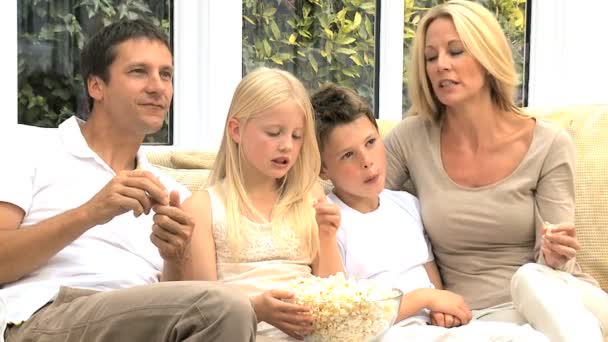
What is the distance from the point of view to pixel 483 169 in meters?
2.36

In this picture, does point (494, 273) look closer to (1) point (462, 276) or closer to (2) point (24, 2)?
(1) point (462, 276)

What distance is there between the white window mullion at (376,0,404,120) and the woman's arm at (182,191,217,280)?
5.45 feet

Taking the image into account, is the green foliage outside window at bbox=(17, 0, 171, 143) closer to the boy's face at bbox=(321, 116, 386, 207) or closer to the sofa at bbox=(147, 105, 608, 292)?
the sofa at bbox=(147, 105, 608, 292)

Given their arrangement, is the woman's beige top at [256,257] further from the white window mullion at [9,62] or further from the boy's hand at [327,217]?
the white window mullion at [9,62]

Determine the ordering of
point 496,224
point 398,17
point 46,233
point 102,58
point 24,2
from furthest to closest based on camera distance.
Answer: point 398,17, point 24,2, point 496,224, point 102,58, point 46,233

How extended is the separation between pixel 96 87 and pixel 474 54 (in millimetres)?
922

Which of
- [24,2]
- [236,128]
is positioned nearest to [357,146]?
[236,128]

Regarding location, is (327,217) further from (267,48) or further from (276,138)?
(267,48)

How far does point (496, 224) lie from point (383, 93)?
1445 mm

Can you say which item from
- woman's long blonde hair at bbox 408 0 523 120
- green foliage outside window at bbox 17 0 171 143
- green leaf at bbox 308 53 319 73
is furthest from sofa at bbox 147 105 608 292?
green leaf at bbox 308 53 319 73

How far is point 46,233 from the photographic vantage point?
1.82 m

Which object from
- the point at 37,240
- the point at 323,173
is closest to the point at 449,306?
the point at 323,173

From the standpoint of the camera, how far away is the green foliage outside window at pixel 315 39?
133 inches

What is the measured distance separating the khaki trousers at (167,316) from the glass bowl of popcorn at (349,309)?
0.16 m
